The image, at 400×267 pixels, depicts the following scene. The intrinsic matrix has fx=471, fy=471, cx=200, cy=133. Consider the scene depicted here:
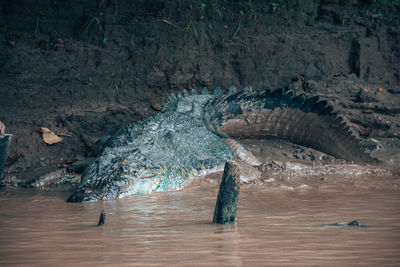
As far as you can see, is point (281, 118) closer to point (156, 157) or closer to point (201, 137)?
point (201, 137)

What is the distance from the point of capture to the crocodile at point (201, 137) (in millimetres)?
4438

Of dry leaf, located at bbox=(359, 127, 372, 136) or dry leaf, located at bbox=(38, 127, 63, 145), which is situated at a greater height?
dry leaf, located at bbox=(359, 127, 372, 136)

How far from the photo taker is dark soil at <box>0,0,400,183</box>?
760cm

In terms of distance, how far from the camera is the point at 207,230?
271cm

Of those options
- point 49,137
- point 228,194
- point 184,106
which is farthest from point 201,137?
point 228,194

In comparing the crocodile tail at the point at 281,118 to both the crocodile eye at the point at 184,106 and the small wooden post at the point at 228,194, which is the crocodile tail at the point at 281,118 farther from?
the small wooden post at the point at 228,194

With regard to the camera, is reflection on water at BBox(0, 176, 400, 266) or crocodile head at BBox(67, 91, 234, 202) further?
crocodile head at BBox(67, 91, 234, 202)

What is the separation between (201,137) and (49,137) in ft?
6.97

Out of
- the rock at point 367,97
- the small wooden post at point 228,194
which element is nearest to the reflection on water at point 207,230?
the small wooden post at point 228,194

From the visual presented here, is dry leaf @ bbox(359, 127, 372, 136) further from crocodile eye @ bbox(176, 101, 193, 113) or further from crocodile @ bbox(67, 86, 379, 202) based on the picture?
crocodile eye @ bbox(176, 101, 193, 113)

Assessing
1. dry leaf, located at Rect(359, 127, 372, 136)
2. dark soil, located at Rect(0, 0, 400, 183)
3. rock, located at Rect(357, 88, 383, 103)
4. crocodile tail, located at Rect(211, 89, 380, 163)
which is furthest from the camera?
dark soil, located at Rect(0, 0, 400, 183)

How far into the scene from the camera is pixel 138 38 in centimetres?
834

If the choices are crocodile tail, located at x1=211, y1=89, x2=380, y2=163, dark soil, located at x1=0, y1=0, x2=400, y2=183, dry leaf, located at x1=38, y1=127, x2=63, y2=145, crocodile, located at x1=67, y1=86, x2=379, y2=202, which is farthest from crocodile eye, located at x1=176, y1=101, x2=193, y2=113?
dry leaf, located at x1=38, y1=127, x2=63, y2=145

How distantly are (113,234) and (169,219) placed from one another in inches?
21.4
